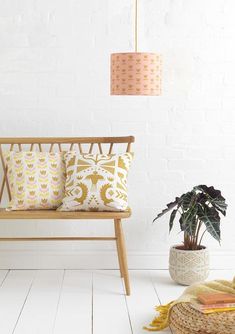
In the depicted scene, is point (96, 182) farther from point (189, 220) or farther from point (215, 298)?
point (215, 298)

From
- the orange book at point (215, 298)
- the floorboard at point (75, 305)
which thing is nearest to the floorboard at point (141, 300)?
the floorboard at point (75, 305)

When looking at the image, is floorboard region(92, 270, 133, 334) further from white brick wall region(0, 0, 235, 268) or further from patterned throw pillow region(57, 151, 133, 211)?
patterned throw pillow region(57, 151, 133, 211)

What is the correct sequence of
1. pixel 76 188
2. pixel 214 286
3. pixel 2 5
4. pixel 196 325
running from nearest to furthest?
1. pixel 196 325
2. pixel 214 286
3. pixel 76 188
4. pixel 2 5

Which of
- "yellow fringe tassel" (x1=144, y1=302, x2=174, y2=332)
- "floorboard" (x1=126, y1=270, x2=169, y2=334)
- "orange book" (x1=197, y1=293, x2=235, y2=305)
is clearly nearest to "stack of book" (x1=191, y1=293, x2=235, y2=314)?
"orange book" (x1=197, y1=293, x2=235, y2=305)

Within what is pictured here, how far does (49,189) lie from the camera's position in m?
3.73

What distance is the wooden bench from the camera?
350 centimetres

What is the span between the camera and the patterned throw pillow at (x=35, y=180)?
3701mm

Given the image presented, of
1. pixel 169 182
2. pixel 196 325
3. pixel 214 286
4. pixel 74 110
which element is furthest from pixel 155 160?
pixel 196 325

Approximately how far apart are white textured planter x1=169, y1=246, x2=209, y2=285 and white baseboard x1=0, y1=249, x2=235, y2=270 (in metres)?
0.41

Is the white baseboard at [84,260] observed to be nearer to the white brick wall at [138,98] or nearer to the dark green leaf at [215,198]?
the white brick wall at [138,98]

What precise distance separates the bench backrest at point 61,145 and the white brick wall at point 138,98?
3.2 inches

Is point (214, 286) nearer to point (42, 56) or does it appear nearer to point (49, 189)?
point (49, 189)

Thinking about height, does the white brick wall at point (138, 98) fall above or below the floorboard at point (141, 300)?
above

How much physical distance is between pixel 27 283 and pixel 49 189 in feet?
1.87
